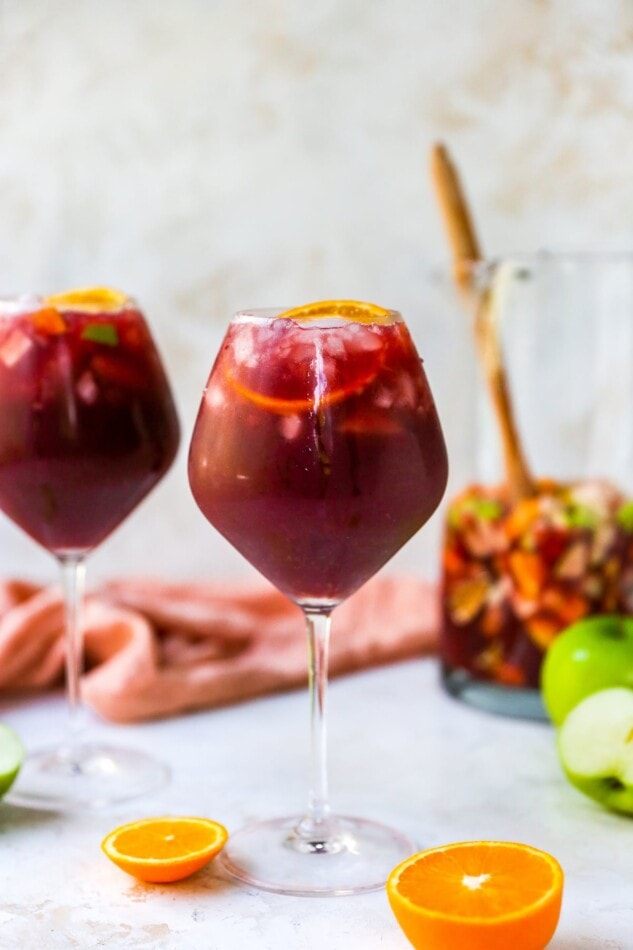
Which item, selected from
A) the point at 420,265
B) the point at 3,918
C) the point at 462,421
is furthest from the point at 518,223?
the point at 3,918

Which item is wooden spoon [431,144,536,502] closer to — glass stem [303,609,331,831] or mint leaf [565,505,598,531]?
mint leaf [565,505,598,531]

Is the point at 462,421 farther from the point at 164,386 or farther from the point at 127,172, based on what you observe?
the point at 127,172

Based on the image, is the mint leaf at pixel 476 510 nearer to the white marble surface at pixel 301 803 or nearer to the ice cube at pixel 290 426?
the white marble surface at pixel 301 803

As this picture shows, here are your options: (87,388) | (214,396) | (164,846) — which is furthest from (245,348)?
(164,846)

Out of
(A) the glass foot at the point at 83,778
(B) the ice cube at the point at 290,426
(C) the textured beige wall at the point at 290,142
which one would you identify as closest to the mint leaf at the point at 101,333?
(B) the ice cube at the point at 290,426

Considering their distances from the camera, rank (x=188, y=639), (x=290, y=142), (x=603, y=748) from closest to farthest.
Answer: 1. (x=603, y=748)
2. (x=188, y=639)
3. (x=290, y=142)

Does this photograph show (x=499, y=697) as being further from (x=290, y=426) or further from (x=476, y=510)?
(x=290, y=426)
